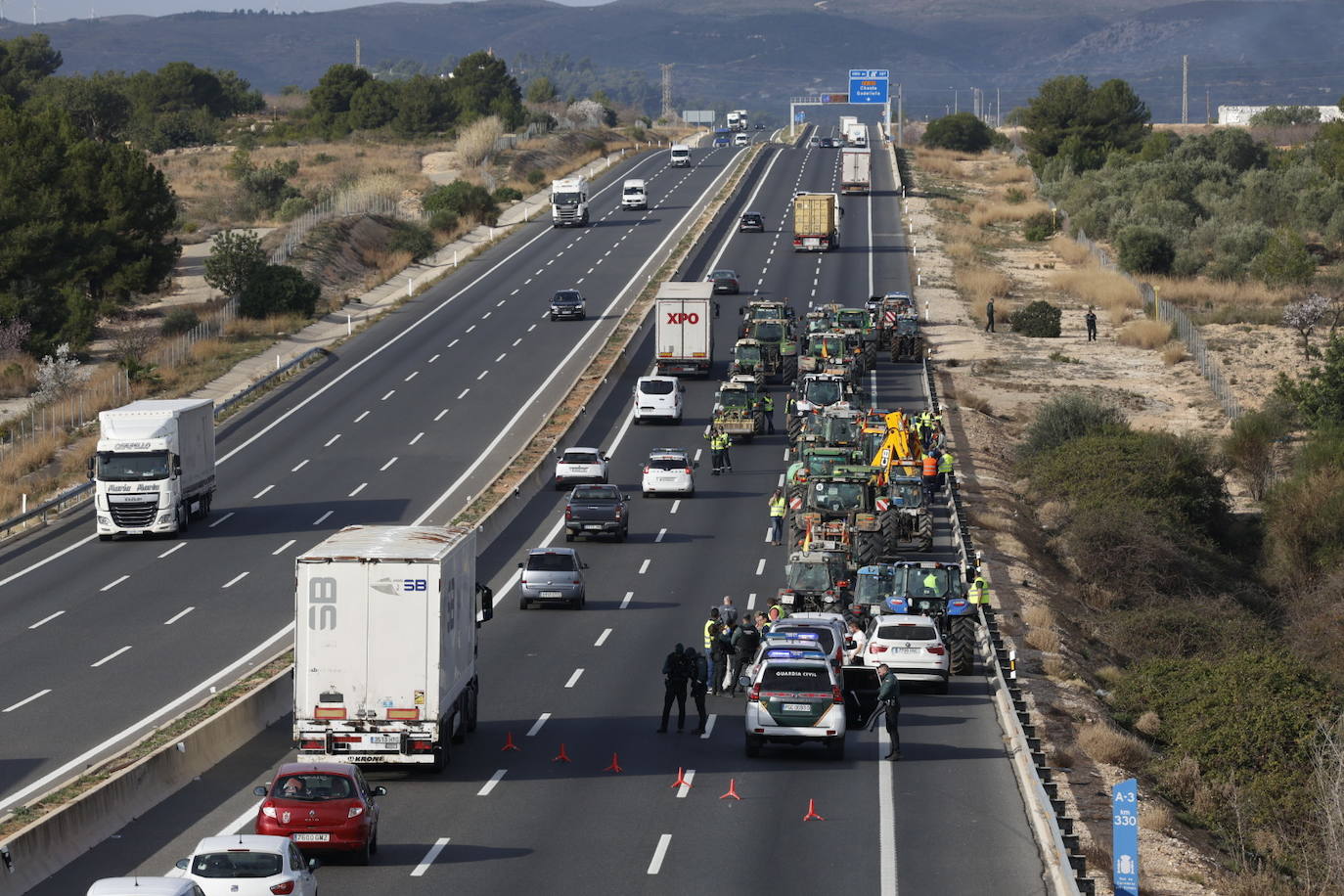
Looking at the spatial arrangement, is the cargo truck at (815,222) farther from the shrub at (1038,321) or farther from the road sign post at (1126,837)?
the road sign post at (1126,837)

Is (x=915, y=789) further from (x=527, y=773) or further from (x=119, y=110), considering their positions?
(x=119, y=110)

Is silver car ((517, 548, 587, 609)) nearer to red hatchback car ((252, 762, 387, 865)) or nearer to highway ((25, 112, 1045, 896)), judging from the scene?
highway ((25, 112, 1045, 896))

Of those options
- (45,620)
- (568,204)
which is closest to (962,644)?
(45,620)

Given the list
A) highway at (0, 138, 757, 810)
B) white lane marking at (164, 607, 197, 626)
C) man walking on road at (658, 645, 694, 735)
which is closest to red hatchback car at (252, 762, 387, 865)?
highway at (0, 138, 757, 810)

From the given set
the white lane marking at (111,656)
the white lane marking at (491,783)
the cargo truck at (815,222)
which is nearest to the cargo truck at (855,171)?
the cargo truck at (815,222)

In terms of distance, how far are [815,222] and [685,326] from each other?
1351 inches

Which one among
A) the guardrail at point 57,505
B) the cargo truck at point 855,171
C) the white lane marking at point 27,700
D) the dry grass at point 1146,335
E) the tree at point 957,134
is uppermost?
the tree at point 957,134

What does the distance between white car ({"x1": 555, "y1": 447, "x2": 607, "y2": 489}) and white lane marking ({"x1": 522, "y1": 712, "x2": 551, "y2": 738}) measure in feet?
81.7

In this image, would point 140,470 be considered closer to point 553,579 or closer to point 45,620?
point 45,620

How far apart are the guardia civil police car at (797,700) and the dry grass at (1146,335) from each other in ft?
209

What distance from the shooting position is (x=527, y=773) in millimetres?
27734

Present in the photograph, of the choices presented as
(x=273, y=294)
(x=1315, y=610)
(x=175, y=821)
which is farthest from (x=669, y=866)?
(x=273, y=294)

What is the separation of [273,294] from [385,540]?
63033 millimetres

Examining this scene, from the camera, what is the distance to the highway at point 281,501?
33.7 m
